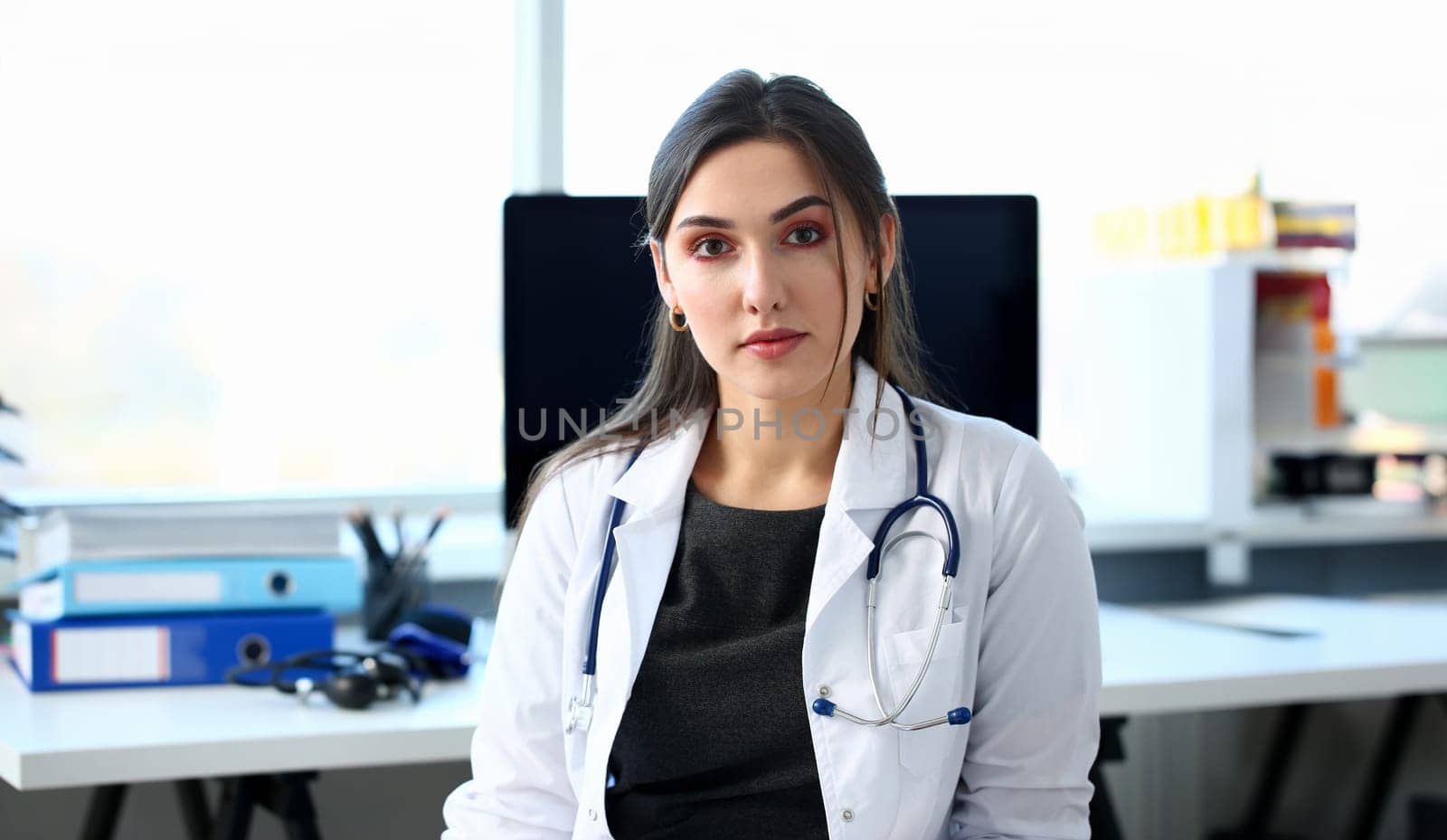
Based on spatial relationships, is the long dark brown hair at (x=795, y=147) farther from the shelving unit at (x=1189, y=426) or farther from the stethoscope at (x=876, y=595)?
the shelving unit at (x=1189, y=426)

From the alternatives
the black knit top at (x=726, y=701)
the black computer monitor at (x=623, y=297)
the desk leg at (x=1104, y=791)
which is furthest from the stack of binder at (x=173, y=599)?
the desk leg at (x=1104, y=791)

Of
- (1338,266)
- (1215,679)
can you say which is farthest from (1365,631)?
(1338,266)

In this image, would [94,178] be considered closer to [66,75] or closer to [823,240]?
[66,75]

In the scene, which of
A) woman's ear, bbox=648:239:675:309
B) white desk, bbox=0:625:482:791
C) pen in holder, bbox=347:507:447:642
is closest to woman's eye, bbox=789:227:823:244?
woman's ear, bbox=648:239:675:309

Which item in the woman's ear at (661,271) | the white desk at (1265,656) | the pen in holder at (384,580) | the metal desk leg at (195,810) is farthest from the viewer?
the pen in holder at (384,580)

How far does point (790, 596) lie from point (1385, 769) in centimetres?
166

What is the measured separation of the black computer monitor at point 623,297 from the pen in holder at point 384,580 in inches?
12.9

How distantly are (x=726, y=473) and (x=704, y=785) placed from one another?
0.91 feet

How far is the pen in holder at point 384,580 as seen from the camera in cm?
185

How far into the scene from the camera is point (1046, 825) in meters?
1.14

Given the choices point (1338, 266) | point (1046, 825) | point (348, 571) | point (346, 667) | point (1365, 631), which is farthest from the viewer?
point (1338, 266)

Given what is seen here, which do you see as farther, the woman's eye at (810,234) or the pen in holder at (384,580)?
the pen in holder at (384,580)

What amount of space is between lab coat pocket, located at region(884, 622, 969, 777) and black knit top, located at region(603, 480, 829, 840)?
82mm

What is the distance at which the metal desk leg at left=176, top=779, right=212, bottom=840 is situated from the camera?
5.75 ft
